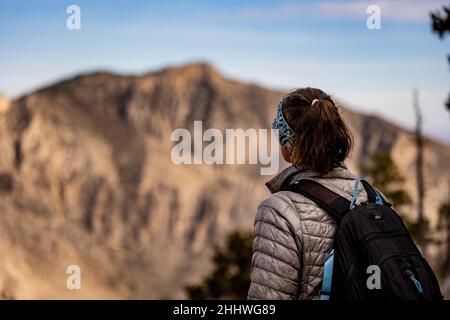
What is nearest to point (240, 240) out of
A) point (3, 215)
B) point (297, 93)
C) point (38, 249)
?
point (297, 93)

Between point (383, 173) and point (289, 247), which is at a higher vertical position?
point (289, 247)

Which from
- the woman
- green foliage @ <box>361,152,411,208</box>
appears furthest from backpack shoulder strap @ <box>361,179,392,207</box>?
green foliage @ <box>361,152,411,208</box>

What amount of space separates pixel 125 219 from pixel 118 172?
925 centimetres

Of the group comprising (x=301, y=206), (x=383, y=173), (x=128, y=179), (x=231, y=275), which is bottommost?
(x=231, y=275)

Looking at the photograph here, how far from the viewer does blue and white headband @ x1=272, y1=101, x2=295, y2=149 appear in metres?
3.90

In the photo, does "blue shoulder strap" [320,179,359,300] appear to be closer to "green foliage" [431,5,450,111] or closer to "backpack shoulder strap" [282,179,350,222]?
"backpack shoulder strap" [282,179,350,222]

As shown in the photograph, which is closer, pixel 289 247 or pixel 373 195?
pixel 289 247

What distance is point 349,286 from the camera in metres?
3.58

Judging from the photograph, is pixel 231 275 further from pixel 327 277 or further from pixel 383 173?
pixel 327 277

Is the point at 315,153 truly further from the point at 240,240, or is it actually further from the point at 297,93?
the point at 240,240

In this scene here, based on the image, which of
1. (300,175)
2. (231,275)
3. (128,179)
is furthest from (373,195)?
(128,179)

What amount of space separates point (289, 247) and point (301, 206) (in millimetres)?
213

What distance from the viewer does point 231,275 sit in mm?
34344
